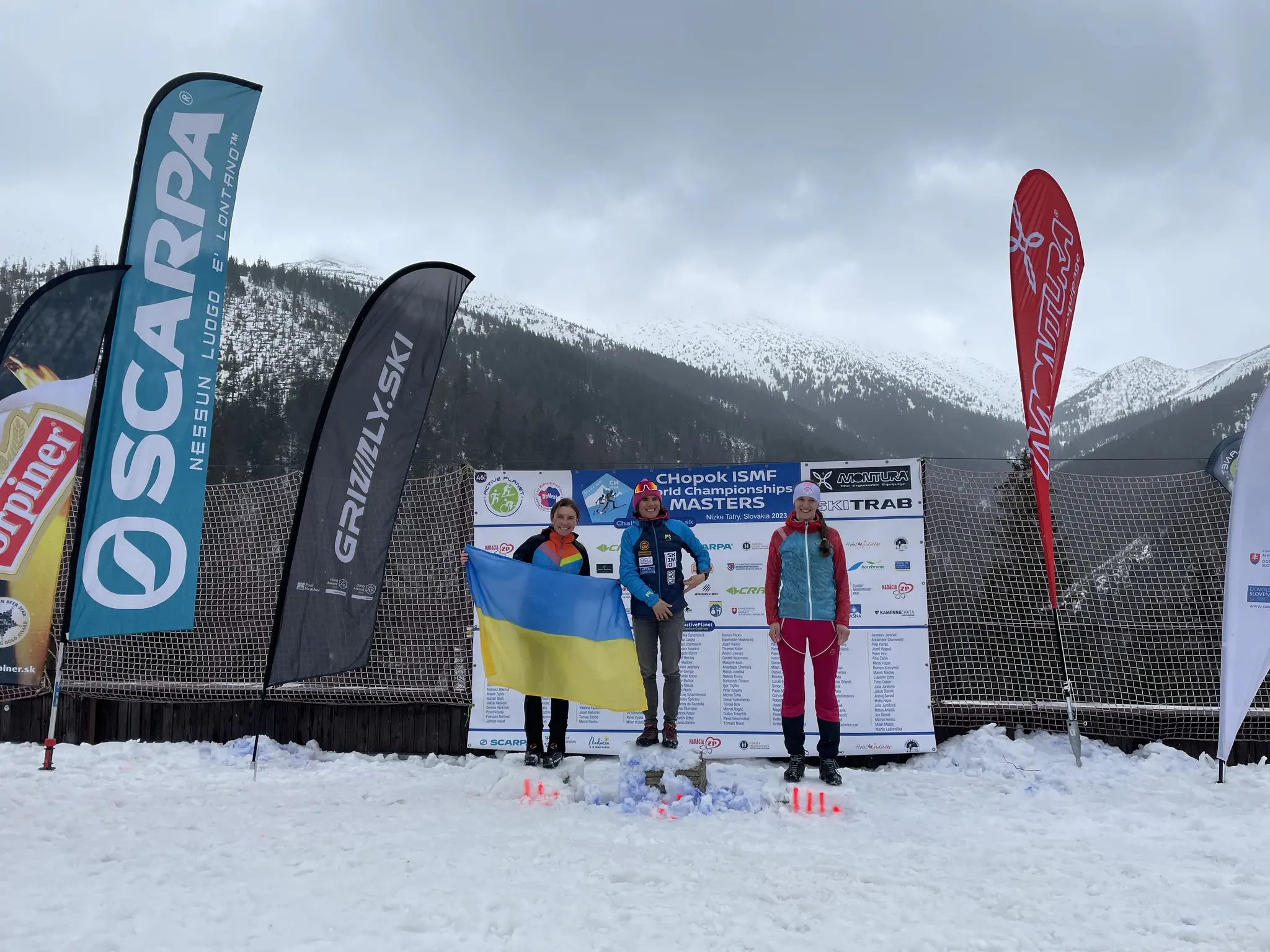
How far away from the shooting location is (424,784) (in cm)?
498

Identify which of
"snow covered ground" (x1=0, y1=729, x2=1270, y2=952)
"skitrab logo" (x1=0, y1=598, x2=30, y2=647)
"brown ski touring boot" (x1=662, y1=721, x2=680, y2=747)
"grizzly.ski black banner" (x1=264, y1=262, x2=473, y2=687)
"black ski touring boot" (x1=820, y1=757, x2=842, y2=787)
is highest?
"grizzly.ski black banner" (x1=264, y1=262, x2=473, y2=687)

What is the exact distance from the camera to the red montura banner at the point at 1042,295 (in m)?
5.20

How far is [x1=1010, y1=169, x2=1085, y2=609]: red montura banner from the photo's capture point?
205 inches

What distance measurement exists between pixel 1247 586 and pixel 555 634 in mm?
4094

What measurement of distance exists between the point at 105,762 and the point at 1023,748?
6.19 metres

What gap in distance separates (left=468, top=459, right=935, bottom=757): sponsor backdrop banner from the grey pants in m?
0.70

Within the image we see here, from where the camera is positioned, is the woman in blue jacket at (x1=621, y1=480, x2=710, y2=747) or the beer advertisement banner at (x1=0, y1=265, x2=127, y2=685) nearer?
the beer advertisement banner at (x1=0, y1=265, x2=127, y2=685)

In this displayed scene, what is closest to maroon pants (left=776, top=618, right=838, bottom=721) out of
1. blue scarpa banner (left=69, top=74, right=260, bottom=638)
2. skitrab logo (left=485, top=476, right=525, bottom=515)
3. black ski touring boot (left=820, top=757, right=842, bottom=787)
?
black ski touring boot (left=820, top=757, right=842, bottom=787)

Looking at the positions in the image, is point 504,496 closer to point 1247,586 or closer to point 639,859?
point 639,859

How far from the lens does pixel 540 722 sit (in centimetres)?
519

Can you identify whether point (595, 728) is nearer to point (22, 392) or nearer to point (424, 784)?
point (424, 784)

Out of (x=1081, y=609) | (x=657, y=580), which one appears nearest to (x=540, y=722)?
(x=657, y=580)

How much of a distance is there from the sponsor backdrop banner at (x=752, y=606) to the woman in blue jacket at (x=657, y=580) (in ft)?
2.23

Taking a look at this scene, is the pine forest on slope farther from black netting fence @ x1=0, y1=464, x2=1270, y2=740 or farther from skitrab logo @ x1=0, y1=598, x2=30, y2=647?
skitrab logo @ x1=0, y1=598, x2=30, y2=647
